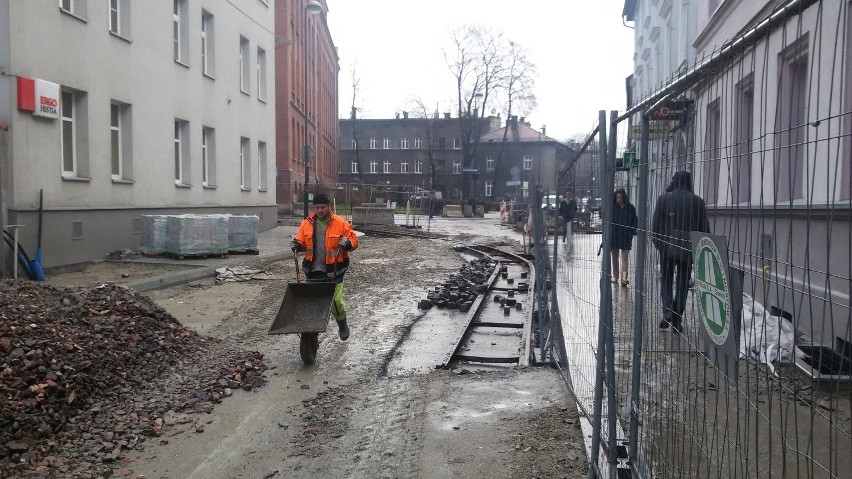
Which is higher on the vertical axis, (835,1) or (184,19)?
(184,19)

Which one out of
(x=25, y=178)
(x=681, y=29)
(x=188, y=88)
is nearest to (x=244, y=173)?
(x=188, y=88)

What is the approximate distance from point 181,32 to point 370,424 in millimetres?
17457

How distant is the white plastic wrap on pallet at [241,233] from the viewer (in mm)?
16828

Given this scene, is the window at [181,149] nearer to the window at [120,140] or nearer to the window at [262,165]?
the window at [120,140]

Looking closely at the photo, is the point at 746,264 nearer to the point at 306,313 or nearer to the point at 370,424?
the point at 370,424

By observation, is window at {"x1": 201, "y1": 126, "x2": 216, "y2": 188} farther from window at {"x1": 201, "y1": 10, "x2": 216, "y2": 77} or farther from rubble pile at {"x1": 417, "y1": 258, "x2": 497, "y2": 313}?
rubble pile at {"x1": 417, "y1": 258, "x2": 497, "y2": 313}

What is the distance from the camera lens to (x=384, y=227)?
3088cm

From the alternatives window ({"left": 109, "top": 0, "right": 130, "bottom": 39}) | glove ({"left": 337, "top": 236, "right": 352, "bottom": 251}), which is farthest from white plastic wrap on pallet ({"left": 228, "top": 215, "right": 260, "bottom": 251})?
glove ({"left": 337, "top": 236, "right": 352, "bottom": 251})

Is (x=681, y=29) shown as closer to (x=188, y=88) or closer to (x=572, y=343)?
(x=188, y=88)


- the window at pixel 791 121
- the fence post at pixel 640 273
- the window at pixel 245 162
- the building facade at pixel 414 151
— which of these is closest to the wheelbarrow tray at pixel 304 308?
the fence post at pixel 640 273

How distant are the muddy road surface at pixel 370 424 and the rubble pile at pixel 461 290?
2.34 meters

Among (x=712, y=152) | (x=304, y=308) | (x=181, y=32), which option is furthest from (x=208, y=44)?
(x=712, y=152)

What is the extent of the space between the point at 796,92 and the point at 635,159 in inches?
58.0

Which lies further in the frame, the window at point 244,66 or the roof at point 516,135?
the roof at point 516,135
